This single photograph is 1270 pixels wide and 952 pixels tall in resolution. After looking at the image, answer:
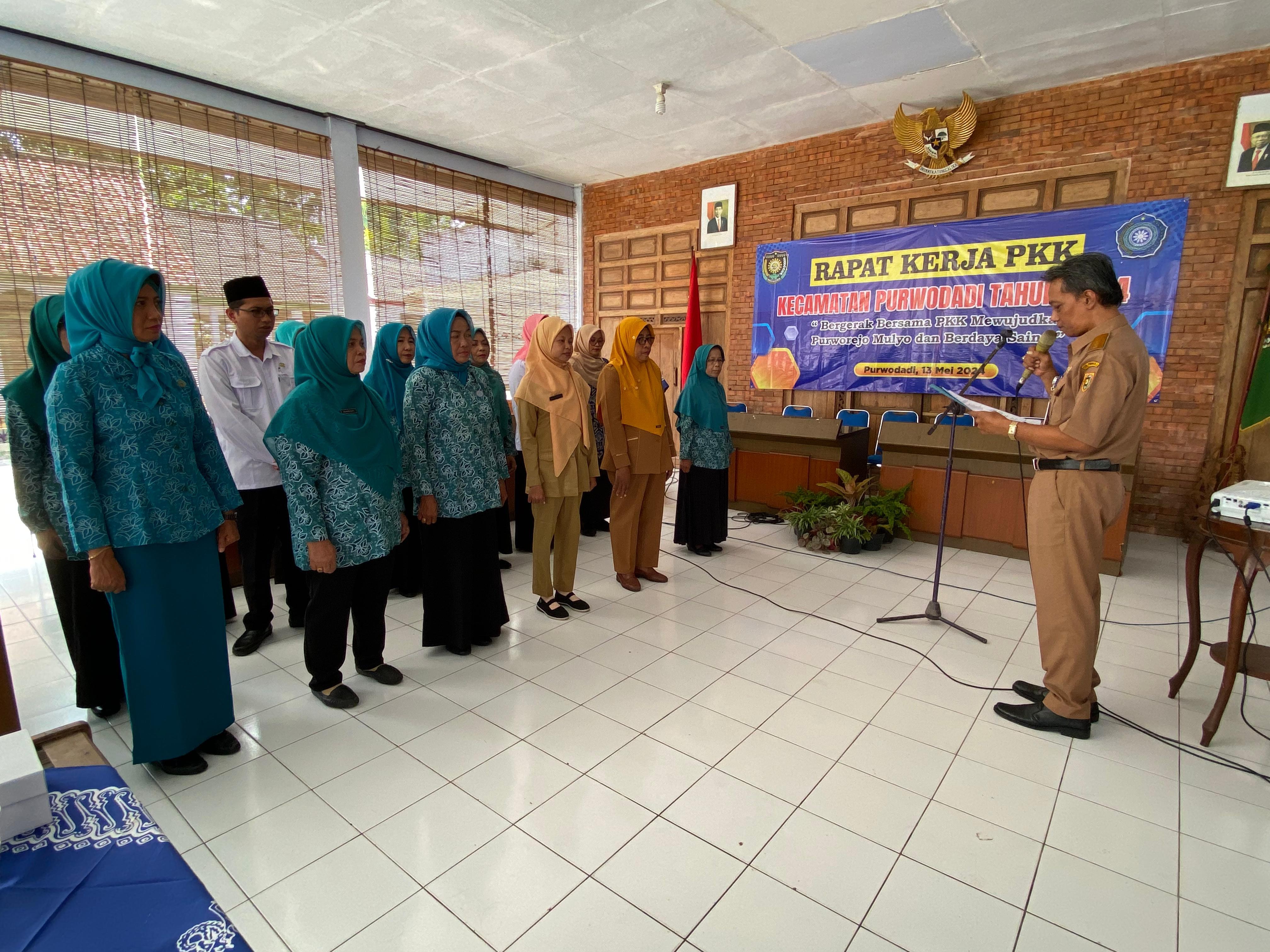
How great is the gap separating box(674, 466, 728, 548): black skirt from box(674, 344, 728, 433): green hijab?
34 centimetres

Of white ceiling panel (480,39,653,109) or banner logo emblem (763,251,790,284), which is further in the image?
banner logo emblem (763,251,790,284)

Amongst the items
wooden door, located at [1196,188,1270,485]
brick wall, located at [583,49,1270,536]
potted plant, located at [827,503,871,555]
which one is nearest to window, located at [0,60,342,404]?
potted plant, located at [827,503,871,555]

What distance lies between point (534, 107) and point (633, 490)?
410 cm

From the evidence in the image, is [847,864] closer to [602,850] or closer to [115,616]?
[602,850]

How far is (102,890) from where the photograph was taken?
2.76ft

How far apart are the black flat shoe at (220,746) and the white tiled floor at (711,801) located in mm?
50

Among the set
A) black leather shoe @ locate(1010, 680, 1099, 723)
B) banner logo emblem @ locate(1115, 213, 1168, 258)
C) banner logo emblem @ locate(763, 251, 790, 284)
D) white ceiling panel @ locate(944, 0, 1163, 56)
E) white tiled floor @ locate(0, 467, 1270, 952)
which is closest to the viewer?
white tiled floor @ locate(0, 467, 1270, 952)

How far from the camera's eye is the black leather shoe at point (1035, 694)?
2535 millimetres

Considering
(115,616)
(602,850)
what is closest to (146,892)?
(602,850)

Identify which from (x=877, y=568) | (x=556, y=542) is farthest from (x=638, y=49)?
(x=877, y=568)

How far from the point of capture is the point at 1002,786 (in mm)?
2168

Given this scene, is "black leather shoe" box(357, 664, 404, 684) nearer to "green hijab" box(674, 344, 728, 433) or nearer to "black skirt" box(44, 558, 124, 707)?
"black skirt" box(44, 558, 124, 707)

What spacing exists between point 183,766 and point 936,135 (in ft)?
23.0

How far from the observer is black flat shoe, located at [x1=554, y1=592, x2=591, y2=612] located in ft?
12.0
